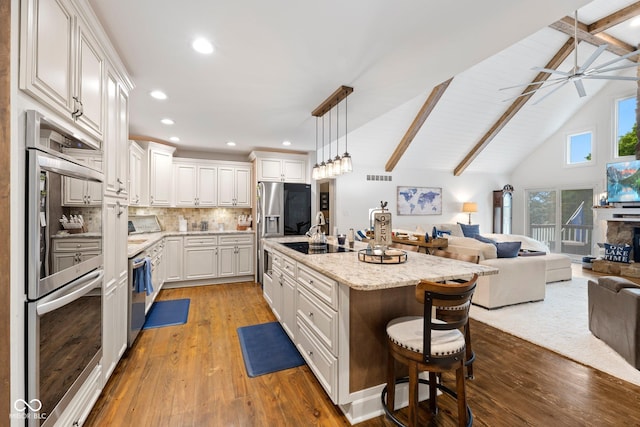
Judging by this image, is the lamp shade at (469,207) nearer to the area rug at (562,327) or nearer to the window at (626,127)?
the window at (626,127)

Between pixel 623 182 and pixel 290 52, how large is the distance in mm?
7590

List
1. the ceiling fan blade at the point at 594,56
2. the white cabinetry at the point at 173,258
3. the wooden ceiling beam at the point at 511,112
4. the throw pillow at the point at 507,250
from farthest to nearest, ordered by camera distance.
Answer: the wooden ceiling beam at the point at 511,112 → the white cabinetry at the point at 173,258 → the throw pillow at the point at 507,250 → the ceiling fan blade at the point at 594,56

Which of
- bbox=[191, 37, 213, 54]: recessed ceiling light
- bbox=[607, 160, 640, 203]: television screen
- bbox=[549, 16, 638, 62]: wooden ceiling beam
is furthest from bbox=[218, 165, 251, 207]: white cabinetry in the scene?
bbox=[607, 160, 640, 203]: television screen

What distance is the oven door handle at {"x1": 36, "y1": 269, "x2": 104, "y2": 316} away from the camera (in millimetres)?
1245

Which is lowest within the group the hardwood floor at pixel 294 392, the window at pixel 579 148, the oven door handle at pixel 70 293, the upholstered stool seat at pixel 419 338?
the hardwood floor at pixel 294 392

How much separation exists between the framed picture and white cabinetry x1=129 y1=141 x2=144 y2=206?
255 inches

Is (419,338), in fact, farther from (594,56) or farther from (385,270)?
(594,56)

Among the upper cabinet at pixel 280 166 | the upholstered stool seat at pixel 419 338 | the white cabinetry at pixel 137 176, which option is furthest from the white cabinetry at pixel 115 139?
the upper cabinet at pixel 280 166

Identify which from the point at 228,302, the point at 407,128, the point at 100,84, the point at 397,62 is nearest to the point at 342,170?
the point at 397,62

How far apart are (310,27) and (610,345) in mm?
3902

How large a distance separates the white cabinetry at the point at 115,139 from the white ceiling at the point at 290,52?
0.94 ft

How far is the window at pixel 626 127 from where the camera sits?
6.30 metres

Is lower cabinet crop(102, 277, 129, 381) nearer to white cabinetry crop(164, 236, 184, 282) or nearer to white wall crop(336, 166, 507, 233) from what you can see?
white cabinetry crop(164, 236, 184, 282)

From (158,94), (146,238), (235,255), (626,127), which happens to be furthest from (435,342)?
(626,127)
